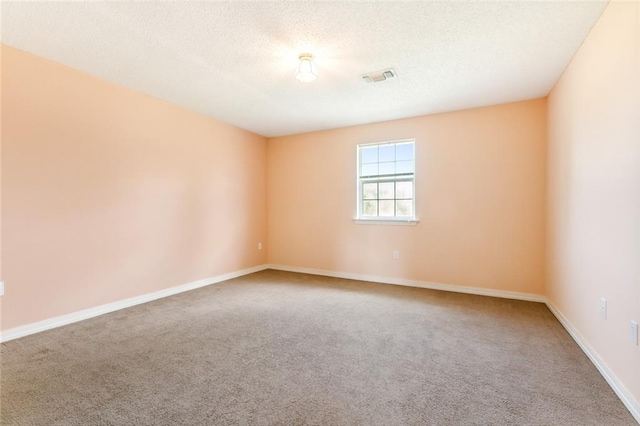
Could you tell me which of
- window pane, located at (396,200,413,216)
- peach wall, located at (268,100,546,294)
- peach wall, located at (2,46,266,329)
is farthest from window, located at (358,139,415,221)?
peach wall, located at (2,46,266,329)

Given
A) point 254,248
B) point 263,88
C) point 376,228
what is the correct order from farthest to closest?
point 254,248 < point 376,228 < point 263,88

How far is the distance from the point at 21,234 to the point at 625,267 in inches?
181

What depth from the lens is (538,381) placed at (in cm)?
188

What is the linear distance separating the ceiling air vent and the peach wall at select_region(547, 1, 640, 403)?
5.05 feet

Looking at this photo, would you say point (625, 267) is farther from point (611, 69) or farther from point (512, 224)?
point (512, 224)

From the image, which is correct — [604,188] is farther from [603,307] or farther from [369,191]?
[369,191]

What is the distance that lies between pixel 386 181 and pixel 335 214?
3.36 feet

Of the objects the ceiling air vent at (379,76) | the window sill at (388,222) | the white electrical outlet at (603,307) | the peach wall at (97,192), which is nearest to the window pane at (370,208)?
the window sill at (388,222)

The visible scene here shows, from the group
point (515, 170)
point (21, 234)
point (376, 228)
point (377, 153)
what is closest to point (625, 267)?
point (515, 170)

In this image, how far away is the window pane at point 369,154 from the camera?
15.5ft

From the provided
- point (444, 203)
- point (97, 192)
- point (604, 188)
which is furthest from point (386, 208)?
point (97, 192)

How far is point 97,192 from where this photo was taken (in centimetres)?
311

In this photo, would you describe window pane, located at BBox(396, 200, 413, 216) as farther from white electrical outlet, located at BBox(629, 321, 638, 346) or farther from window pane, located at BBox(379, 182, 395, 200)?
white electrical outlet, located at BBox(629, 321, 638, 346)

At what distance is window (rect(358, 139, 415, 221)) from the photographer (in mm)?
4426
